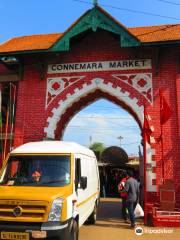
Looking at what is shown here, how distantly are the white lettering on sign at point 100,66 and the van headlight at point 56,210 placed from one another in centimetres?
805

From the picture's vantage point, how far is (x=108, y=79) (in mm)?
13016

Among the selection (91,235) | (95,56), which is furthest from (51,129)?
(91,235)

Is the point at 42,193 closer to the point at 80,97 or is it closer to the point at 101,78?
the point at 80,97

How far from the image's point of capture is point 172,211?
411 inches

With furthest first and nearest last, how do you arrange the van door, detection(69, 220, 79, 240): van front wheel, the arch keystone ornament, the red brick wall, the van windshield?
1. the arch keystone ornament
2. the red brick wall
3. the van door
4. the van windshield
5. detection(69, 220, 79, 240): van front wheel

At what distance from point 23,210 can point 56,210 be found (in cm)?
64

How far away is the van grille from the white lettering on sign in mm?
8148

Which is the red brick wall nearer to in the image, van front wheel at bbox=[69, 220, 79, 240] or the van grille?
van front wheel at bbox=[69, 220, 79, 240]

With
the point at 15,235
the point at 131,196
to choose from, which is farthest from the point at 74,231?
the point at 131,196

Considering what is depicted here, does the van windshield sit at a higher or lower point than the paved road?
higher

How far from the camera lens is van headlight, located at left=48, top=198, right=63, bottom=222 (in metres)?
5.99

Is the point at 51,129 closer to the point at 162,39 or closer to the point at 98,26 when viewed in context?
the point at 98,26

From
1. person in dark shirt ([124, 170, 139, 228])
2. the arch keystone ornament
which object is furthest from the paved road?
the arch keystone ornament

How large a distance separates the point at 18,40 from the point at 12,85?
3.47 metres
